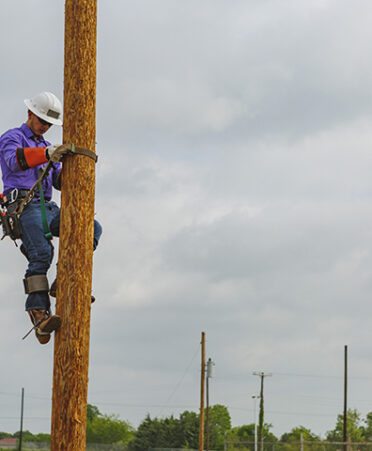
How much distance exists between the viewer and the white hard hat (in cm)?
624

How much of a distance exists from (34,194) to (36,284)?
0.77 metres

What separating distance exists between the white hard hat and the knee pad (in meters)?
1.30

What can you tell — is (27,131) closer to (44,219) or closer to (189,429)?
(44,219)

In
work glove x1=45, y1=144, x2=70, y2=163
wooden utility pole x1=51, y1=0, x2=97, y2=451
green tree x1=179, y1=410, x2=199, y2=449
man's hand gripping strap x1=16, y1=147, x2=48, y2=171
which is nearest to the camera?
wooden utility pole x1=51, y1=0, x2=97, y2=451

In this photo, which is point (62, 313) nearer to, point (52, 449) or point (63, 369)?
point (63, 369)

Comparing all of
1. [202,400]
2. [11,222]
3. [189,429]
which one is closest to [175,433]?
[189,429]

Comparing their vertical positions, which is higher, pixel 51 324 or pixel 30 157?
pixel 30 157

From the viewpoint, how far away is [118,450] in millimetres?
63781

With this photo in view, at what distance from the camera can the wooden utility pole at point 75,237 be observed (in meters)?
5.36

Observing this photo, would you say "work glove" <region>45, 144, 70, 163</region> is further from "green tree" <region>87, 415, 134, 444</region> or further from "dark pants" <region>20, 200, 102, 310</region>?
"green tree" <region>87, 415, 134, 444</region>

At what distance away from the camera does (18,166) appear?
6.08m

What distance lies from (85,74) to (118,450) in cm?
6153

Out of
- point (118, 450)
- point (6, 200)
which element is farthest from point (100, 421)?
point (6, 200)

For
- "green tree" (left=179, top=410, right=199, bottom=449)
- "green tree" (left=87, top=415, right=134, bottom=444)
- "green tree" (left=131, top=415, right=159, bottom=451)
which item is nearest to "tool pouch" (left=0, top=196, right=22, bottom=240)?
"green tree" (left=179, top=410, right=199, bottom=449)
